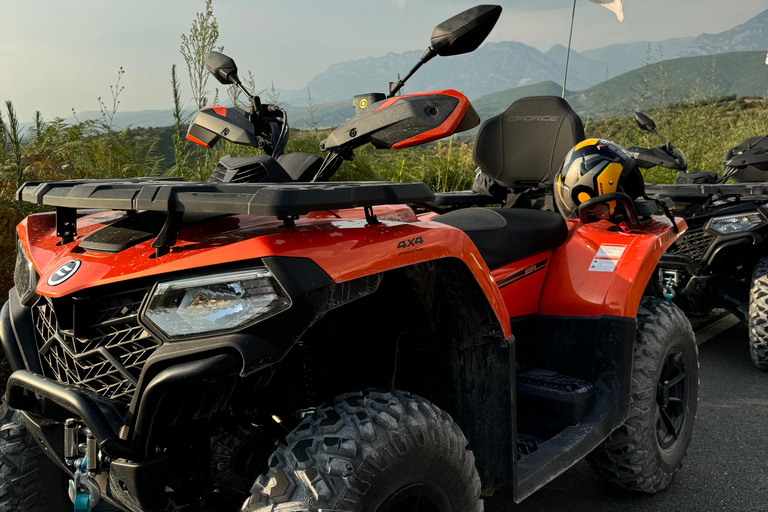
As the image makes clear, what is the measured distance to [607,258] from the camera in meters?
3.05

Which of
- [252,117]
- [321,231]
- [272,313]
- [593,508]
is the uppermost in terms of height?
[252,117]

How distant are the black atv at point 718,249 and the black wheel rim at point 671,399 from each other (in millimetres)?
1991

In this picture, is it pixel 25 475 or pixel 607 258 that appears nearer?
pixel 25 475

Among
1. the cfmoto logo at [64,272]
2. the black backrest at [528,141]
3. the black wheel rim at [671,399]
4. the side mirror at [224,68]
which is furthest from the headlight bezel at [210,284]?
the black backrest at [528,141]

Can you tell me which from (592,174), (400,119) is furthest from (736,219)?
(400,119)

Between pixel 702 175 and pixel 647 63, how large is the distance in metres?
4.95

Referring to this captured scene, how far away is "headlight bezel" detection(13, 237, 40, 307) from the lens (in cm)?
194

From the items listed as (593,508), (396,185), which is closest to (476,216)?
(396,185)

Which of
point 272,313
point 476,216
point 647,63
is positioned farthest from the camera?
point 647,63

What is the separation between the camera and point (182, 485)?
1825mm

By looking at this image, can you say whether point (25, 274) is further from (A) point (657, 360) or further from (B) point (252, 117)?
(A) point (657, 360)

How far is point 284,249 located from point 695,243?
16.1ft

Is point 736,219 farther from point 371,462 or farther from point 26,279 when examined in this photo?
point 26,279

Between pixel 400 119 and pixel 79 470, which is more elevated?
pixel 400 119
